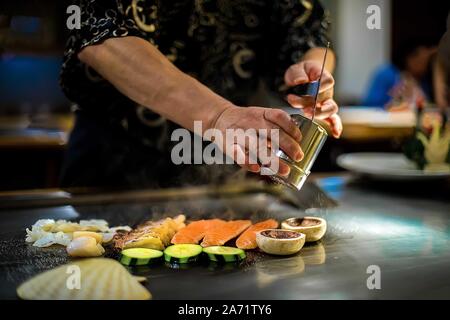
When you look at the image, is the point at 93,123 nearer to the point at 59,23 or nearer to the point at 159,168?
the point at 159,168

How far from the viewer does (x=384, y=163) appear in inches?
94.0

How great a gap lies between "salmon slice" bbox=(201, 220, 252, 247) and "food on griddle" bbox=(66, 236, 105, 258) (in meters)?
0.27

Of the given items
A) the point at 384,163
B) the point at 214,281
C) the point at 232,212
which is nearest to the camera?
the point at 214,281

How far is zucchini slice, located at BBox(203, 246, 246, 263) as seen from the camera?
4.21ft

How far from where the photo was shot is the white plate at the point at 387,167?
2.09m

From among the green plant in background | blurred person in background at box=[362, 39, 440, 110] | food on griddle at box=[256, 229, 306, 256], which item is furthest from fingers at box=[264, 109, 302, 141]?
blurred person in background at box=[362, 39, 440, 110]

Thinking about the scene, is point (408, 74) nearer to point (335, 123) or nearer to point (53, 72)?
point (53, 72)

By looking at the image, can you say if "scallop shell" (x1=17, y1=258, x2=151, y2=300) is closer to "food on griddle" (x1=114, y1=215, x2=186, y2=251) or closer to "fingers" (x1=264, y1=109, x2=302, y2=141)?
"food on griddle" (x1=114, y1=215, x2=186, y2=251)

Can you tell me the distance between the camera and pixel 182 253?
1.30 meters

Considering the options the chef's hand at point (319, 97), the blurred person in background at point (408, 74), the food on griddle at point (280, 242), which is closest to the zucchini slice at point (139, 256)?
the food on griddle at point (280, 242)

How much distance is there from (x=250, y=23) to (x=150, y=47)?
75 centimetres

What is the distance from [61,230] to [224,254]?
0.48 metres

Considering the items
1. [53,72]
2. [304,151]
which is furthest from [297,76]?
[53,72]
